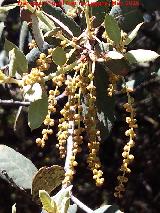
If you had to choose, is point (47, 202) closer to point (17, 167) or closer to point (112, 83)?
point (17, 167)

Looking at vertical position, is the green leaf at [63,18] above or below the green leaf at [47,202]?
above

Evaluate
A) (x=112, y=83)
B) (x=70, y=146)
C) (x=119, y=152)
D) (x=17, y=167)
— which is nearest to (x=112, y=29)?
(x=112, y=83)

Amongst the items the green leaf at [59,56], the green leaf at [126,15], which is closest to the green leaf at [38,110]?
the green leaf at [59,56]

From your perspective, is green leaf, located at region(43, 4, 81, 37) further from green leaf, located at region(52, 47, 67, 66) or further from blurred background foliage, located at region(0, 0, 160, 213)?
blurred background foliage, located at region(0, 0, 160, 213)

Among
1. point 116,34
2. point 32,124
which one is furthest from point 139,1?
point 32,124

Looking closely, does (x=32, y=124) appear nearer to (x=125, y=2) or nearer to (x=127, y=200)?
(x=125, y=2)

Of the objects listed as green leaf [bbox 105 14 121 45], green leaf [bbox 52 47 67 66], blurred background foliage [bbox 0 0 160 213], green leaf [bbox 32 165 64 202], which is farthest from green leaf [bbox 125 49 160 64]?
blurred background foliage [bbox 0 0 160 213]

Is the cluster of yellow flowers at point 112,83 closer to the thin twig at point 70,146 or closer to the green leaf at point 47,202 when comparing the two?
the thin twig at point 70,146
